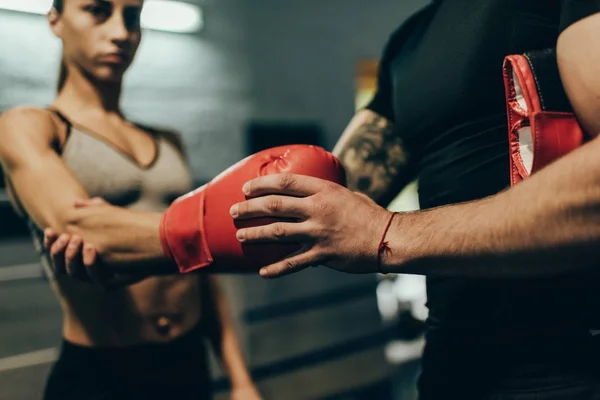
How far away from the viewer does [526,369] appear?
77cm

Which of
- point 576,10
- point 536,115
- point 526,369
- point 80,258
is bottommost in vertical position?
point 526,369

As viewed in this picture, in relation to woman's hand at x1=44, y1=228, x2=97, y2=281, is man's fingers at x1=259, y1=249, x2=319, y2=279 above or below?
above

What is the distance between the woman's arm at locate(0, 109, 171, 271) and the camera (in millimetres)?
876

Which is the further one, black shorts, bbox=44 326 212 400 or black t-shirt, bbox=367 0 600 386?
black shorts, bbox=44 326 212 400

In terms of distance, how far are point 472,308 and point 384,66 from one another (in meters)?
0.53

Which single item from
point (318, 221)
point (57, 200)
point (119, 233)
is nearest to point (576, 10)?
point (318, 221)

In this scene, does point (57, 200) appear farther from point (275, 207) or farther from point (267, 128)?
point (267, 128)

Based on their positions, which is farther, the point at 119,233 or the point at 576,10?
the point at 119,233

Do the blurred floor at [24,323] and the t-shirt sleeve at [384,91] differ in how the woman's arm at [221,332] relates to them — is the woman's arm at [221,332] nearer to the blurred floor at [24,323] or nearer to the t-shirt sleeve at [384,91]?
the blurred floor at [24,323]

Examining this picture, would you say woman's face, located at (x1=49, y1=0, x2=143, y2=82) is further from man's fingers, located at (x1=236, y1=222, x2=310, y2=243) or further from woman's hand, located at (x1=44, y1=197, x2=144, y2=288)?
man's fingers, located at (x1=236, y1=222, x2=310, y2=243)

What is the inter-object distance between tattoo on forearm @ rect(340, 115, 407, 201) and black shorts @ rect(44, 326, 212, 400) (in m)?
0.48

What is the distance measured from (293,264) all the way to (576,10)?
18.2 inches

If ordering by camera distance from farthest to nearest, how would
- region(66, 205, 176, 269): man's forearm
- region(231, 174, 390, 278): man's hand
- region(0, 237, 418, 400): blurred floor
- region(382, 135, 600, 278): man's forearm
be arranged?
region(0, 237, 418, 400): blurred floor < region(66, 205, 176, 269): man's forearm < region(231, 174, 390, 278): man's hand < region(382, 135, 600, 278): man's forearm

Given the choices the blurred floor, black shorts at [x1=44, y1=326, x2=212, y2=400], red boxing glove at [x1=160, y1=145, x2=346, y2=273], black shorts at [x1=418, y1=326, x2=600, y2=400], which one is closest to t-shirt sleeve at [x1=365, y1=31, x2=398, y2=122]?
red boxing glove at [x1=160, y1=145, x2=346, y2=273]
